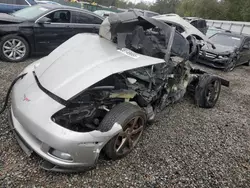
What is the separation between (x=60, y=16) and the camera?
592 cm

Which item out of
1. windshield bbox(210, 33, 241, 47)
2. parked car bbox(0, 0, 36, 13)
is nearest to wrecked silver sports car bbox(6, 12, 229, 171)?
windshield bbox(210, 33, 241, 47)

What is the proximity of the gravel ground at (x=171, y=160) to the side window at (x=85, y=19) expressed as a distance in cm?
286

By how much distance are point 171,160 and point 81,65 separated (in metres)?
1.67

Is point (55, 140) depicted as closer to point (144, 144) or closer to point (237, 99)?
point (144, 144)

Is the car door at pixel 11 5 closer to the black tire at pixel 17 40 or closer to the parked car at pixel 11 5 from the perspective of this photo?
the parked car at pixel 11 5

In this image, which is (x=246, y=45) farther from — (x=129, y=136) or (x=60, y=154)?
(x=60, y=154)

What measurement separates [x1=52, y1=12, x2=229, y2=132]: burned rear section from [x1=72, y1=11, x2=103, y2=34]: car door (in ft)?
9.72

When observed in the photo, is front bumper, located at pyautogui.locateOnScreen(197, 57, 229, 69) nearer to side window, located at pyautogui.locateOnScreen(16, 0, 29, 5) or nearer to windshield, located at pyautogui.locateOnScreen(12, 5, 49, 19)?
windshield, located at pyautogui.locateOnScreen(12, 5, 49, 19)

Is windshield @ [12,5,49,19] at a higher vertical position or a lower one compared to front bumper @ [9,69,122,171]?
higher

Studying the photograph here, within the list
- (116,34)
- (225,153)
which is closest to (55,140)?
(116,34)

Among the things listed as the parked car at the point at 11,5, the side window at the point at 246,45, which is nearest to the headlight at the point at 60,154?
the parked car at the point at 11,5

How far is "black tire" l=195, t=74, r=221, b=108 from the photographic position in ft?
13.7

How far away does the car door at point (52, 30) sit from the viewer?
556cm

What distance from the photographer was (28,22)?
17.7 feet
